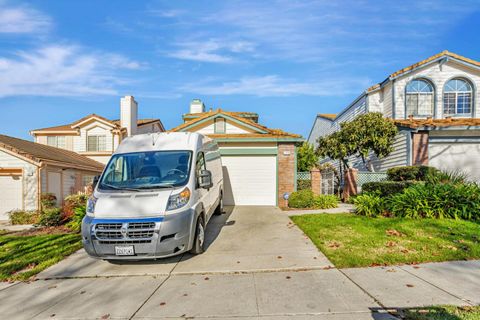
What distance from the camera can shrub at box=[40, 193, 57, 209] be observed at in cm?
1374

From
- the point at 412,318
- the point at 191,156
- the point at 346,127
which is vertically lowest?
the point at 412,318

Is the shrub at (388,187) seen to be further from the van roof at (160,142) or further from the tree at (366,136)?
the van roof at (160,142)

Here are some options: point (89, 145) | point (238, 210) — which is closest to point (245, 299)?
point (238, 210)

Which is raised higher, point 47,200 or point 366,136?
point 366,136

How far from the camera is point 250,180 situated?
13.3 metres

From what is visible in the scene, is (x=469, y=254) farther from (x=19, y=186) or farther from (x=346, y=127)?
(x=19, y=186)

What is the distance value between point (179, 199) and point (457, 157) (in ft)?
49.9

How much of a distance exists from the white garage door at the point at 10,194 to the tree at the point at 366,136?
15768 mm

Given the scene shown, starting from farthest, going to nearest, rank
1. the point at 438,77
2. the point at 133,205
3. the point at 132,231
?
the point at 438,77, the point at 133,205, the point at 132,231

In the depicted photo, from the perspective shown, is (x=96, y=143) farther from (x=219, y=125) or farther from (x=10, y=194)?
(x=219, y=125)

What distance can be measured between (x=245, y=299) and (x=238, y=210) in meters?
7.76

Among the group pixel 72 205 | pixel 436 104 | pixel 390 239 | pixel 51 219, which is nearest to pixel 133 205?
pixel 390 239

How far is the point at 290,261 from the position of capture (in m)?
5.55

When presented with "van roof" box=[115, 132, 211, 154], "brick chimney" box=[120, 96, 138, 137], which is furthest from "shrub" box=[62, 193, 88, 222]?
"brick chimney" box=[120, 96, 138, 137]
